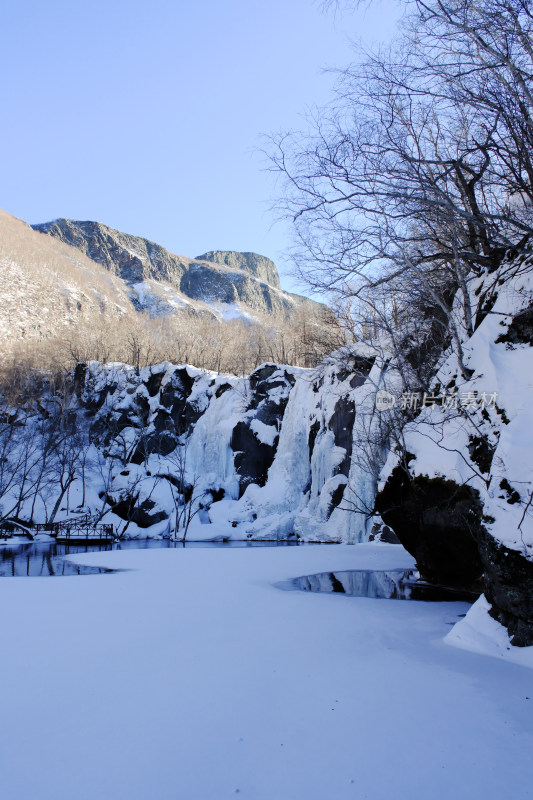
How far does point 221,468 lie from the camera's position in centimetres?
2736

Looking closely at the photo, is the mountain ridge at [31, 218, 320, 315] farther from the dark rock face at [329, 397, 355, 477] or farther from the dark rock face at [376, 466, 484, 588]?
the dark rock face at [376, 466, 484, 588]

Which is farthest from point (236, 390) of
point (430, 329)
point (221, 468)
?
point (430, 329)

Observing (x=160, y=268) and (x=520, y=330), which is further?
(x=160, y=268)

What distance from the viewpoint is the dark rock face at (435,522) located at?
7328 mm

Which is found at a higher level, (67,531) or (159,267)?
(159,267)

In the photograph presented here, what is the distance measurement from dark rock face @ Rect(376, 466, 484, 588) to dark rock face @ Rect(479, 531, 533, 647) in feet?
7.48

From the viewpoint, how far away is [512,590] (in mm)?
4328

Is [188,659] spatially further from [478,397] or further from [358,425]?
[358,425]

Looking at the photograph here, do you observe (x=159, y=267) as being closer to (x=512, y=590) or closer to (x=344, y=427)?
(x=344, y=427)

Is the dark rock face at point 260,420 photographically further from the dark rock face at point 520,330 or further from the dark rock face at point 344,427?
the dark rock face at point 520,330

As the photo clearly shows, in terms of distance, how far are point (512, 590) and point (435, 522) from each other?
3.75 meters

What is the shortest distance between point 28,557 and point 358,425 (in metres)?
12.1

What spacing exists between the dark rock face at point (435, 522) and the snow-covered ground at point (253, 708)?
6.64 feet

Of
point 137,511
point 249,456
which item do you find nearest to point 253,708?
point 249,456
